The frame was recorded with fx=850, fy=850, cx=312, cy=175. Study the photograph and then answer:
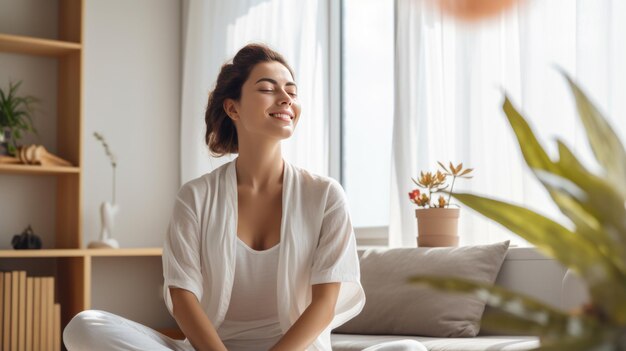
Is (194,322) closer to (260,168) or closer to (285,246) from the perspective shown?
(285,246)

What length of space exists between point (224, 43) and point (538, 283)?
2520 millimetres

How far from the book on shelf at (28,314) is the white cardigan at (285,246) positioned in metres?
1.91

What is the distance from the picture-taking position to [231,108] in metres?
2.61

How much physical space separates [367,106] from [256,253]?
205cm

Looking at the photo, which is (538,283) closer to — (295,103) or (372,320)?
(372,320)

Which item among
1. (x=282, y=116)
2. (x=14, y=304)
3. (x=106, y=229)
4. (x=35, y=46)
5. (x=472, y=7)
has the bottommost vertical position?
(x=14, y=304)

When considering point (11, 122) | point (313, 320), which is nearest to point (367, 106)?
point (11, 122)

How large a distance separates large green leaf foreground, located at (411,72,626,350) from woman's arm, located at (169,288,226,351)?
160 centimetres

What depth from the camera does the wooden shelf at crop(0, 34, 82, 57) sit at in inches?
163

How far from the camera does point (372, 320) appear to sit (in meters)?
2.98

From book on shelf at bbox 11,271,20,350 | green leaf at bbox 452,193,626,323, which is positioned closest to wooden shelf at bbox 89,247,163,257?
book on shelf at bbox 11,271,20,350

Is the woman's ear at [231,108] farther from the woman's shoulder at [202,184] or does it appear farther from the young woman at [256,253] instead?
the woman's shoulder at [202,184]

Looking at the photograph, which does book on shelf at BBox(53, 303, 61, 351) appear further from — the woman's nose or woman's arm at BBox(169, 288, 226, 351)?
the woman's nose

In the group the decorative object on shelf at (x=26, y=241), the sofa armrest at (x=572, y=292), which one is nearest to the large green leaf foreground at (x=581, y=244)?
the sofa armrest at (x=572, y=292)
